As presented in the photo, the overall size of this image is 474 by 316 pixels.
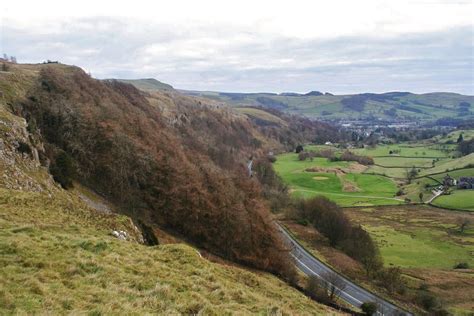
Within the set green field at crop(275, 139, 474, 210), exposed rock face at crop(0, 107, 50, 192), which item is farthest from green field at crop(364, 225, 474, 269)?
exposed rock face at crop(0, 107, 50, 192)

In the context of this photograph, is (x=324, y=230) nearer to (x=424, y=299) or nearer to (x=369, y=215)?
(x=424, y=299)

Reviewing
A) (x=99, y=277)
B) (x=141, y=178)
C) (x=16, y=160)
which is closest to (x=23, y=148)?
(x=16, y=160)

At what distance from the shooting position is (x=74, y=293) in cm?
1430

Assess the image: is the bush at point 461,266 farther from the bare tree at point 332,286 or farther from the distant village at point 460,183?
the distant village at point 460,183

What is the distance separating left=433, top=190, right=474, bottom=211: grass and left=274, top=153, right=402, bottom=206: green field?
15.1 metres

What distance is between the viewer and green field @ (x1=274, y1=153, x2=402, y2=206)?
497 feet

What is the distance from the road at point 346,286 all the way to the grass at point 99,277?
31861 mm

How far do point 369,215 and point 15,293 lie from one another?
425ft

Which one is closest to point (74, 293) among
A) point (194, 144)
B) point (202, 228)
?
point (202, 228)

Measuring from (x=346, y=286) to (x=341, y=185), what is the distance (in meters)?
112

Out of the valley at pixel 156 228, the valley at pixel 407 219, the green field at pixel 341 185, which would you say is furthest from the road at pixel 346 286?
the green field at pixel 341 185

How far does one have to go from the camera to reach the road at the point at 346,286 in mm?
53312

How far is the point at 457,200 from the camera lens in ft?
484

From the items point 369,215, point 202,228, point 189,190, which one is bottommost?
point 369,215
